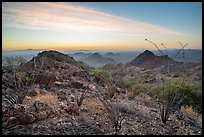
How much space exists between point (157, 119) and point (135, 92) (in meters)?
3.66

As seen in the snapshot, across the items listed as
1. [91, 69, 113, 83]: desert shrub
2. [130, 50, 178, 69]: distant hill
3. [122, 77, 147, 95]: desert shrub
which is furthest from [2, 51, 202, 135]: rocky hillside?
[130, 50, 178, 69]: distant hill

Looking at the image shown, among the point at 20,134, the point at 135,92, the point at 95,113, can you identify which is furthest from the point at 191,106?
the point at 20,134

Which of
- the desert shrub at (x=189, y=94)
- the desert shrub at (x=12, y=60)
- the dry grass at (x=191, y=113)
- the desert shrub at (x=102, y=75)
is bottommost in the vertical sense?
the dry grass at (x=191, y=113)

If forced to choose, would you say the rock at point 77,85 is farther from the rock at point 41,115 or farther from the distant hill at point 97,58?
the rock at point 41,115

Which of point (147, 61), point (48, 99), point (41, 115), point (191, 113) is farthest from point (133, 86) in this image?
point (147, 61)

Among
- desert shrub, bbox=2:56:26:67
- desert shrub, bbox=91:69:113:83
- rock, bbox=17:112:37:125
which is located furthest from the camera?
desert shrub, bbox=91:69:113:83

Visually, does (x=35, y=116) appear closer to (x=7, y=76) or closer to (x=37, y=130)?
(x=37, y=130)

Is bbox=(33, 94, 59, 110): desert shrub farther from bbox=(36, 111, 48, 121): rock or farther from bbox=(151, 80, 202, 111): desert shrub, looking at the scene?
bbox=(151, 80, 202, 111): desert shrub

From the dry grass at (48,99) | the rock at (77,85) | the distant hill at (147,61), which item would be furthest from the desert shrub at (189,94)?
the distant hill at (147,61)

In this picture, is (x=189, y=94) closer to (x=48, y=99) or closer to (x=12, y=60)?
(x=48, y=99)

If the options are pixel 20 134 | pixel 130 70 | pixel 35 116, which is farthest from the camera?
pixel 130 70

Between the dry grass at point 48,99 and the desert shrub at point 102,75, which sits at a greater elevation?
the desert shrub at point 102,75

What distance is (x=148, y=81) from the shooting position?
14.5 metres

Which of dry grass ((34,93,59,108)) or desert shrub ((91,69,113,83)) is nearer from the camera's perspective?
dry grass ((34,93,59,108))
